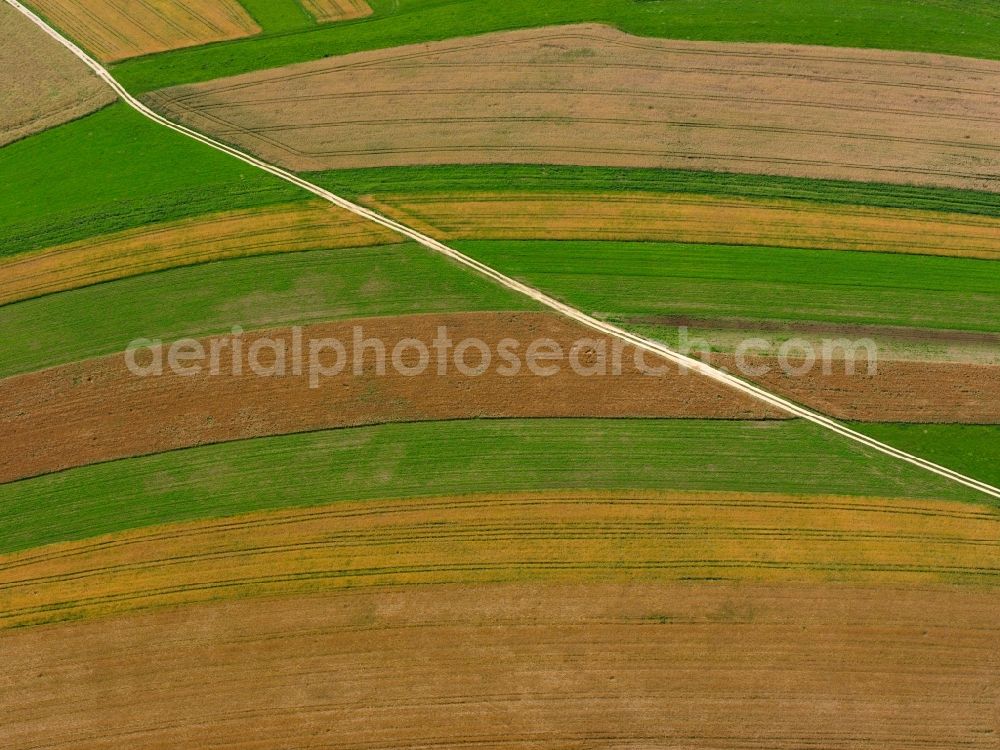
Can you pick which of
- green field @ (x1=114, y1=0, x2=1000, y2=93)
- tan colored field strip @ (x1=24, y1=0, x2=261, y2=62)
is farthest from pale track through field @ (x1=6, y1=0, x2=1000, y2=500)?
green field @ (x1=114, y1=0, x2=1000, y2=93)

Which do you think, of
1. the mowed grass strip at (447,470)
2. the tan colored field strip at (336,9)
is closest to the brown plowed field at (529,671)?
the mowed grass strip at (447,470)

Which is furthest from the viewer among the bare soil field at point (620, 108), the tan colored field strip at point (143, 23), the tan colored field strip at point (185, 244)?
the tan colored field strip at point (143, 23)

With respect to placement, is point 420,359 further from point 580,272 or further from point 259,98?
point 259,98

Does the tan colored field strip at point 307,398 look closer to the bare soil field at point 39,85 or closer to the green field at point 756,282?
the green field at point 756,282

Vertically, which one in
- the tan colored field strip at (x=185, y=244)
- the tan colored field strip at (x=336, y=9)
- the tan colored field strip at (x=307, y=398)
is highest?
the tan colored field strip at (x=336, y=9)

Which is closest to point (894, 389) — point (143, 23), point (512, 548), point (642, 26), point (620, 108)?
point (512, 548)

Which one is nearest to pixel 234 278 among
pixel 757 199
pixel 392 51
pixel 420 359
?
pixel 420 359
